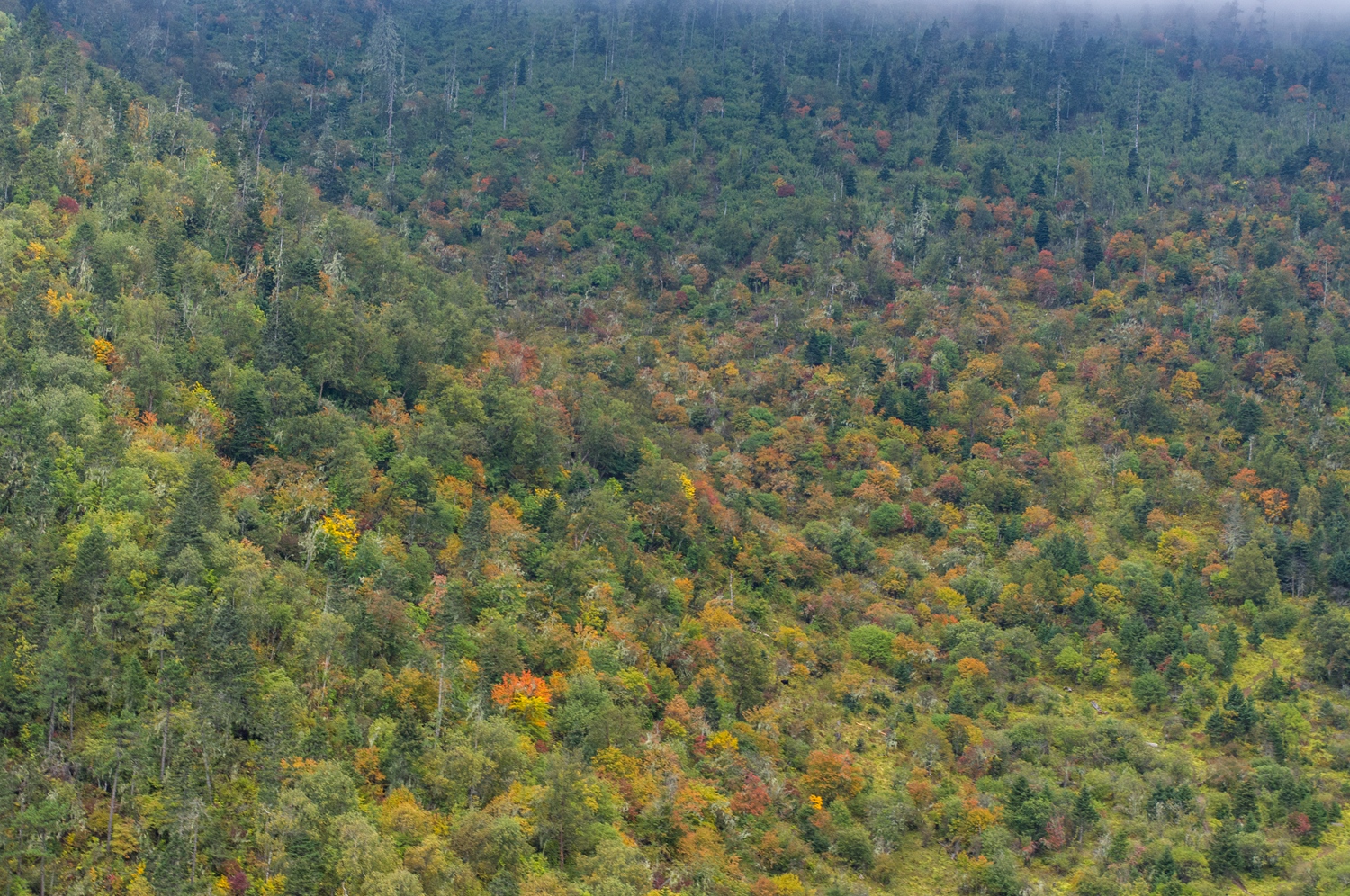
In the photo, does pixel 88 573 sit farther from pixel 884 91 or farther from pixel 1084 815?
pixel 884 91

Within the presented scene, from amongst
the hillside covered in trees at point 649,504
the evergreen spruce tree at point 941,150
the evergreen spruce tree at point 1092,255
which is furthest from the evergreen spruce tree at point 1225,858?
the evergreen spruce tree at point 941,150

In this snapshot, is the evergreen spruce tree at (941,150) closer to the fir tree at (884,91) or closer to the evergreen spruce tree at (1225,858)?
the fir tree at (884,91)

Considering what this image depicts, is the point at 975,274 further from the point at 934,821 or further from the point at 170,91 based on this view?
the point at 170,91

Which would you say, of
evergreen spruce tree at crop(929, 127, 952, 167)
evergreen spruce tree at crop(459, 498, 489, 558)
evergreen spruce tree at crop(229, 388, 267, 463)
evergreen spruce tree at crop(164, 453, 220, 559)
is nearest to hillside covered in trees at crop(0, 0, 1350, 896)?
evergreen spruce tree at crop(229, 388, 267, 463)

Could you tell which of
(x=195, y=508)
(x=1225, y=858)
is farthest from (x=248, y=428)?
(x=1225, y=858)

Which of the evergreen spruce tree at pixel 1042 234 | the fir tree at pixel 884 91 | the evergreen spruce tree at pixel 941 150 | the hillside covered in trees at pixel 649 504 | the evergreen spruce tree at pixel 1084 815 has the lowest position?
the evergreen spruce tree at pixel 1084 815

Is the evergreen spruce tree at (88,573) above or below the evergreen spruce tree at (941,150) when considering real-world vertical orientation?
below

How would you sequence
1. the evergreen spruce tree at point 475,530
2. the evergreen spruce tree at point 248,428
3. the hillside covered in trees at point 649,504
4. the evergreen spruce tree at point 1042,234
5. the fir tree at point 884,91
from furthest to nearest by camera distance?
1. the fir tree at point 884,91
2. the evergreen spruce tree at point 1042,234
3. the evergreen spruce tree at point 248,428
4. the evergreen spruce tree at point 475,530
5. the hillside covered in trees at point 649,504

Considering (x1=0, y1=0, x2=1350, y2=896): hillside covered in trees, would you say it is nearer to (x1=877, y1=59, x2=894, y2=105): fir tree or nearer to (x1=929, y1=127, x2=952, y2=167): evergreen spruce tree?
(x1=929, y1=127, x2=952, y2=167): evergreen spruce tree

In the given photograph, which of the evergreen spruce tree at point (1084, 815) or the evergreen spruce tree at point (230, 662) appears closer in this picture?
the evergreen spruce tree at point (230, 662)
